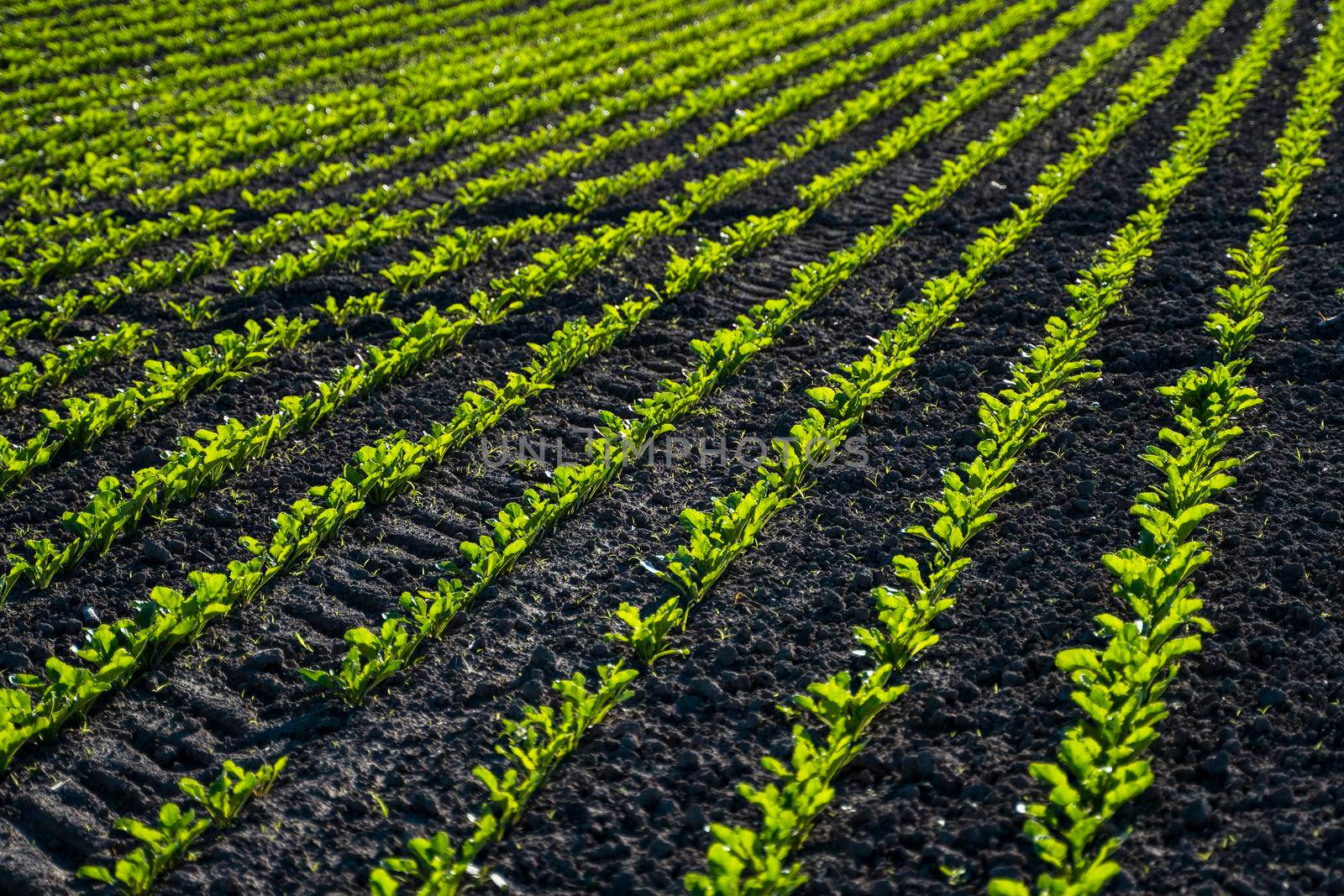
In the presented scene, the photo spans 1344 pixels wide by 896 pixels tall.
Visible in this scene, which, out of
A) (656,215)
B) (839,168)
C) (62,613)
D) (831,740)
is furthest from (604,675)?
(839,168)

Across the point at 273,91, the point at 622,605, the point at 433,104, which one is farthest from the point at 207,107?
the point at 622,605

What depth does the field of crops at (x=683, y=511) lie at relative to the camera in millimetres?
3912

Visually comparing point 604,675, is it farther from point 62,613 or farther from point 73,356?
point 73,356

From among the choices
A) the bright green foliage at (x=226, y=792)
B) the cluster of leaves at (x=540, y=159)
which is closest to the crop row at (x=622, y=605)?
the bright green foliage at (x=226, y=792)

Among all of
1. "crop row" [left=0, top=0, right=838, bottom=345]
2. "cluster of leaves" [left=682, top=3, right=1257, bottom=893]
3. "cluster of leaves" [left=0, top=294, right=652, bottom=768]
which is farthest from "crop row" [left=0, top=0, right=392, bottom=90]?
"cluster of leaves" [left=682, top=3, right=1257, bottom=893]

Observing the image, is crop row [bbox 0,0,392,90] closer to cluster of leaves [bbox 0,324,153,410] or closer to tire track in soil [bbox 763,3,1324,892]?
cluster of leaves [bbox 0,324,153,410]

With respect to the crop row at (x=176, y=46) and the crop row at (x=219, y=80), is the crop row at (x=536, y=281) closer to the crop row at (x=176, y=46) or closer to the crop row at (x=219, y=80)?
the crop row at (x=219, y=80)

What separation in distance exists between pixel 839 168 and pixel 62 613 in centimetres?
664

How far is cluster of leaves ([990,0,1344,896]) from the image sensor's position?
3.68 meters

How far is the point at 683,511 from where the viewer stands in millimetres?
5270

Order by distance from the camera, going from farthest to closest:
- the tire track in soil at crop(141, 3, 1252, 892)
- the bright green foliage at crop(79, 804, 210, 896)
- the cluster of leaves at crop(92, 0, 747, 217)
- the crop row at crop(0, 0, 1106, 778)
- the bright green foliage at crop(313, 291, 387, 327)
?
the cluster of leaves at crop(92, 0, 747, 217)
the bright green foliage at crop(313, 291, 387, 327)
the crop row at crop(0, 0, 1106, 778)
the tire track in soil at crop(141, 3, 1252, 892)
the bright green foliage at crop(79, 804, 210, 896)

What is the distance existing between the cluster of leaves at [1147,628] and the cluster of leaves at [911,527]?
562 millimetres

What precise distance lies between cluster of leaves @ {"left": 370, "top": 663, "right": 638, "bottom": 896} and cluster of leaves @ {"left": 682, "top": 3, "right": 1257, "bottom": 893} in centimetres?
61

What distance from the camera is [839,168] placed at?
968 cm
